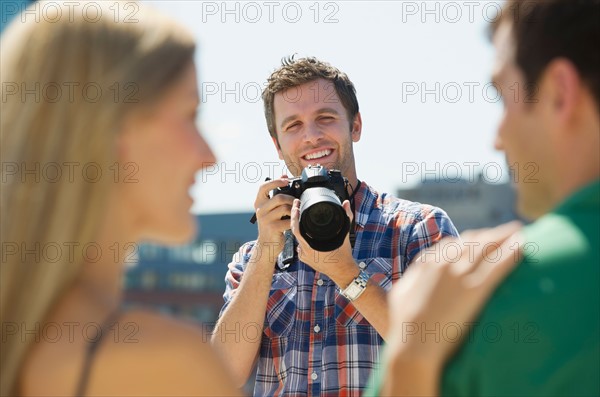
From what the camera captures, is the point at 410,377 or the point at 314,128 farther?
the point at 314,128

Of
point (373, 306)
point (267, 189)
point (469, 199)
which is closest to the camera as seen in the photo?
point (373, 306)

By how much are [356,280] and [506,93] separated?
59.3 inches

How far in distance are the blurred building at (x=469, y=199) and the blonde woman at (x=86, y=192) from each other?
200 feet

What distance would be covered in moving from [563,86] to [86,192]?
671 mm

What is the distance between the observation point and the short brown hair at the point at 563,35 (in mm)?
1271

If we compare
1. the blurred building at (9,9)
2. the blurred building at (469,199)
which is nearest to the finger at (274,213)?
the blurred building at (9,9)

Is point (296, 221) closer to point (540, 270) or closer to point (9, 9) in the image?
point (9, 9)

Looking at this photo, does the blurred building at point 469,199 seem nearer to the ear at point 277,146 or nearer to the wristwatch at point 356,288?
the ear at point 277,146

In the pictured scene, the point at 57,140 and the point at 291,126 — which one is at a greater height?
the point at 291,126

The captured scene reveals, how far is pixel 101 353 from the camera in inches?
48.1

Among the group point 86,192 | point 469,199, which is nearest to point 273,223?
point 86,192

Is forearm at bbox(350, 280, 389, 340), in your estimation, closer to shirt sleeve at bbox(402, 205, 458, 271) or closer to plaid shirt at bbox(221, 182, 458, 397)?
plaid shirt at bbox(221, 182, 458, 397)

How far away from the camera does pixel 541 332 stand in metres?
1.22

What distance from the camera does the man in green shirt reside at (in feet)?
3.99
